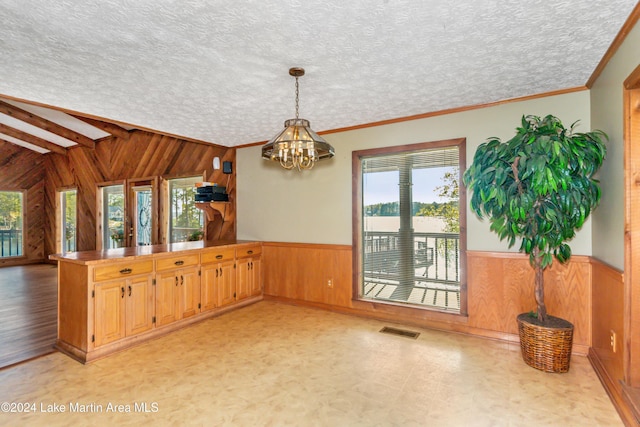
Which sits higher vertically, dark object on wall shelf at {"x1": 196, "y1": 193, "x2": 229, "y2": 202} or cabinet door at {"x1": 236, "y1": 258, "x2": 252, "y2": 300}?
dark object on wall shelf at {"x1": 196, "y1": 193, "x2": 229, "y2": 202}

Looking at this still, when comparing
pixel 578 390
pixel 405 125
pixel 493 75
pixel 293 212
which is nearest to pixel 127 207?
pixel 293 212

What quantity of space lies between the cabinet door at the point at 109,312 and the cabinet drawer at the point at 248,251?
160cm

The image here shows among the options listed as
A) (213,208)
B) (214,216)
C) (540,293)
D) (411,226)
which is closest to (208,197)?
(213,208)

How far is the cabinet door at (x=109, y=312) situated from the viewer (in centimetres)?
285

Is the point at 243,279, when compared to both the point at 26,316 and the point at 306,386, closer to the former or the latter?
the point at 306,386

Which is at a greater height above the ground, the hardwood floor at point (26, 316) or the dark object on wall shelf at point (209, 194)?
the dark object on wall shelf at point (209, 194)

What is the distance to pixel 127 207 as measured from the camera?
6.64 metres

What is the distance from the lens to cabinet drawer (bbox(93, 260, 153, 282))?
9.35 feet

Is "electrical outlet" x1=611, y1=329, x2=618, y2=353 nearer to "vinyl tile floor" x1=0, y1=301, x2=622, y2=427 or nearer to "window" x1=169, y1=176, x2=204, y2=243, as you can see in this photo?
"vinyl tile floor" x1=0, y1=301, x2=622, y2=427

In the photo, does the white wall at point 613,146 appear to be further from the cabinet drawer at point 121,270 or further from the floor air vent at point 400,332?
the cabinet drawer at point 121,270

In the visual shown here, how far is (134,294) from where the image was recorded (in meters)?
3.15

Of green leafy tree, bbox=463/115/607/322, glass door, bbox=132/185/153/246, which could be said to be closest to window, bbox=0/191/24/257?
glass door, bbox=132/185/153/246

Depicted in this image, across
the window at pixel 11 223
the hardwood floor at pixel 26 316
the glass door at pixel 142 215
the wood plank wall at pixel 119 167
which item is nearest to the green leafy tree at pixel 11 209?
the window at pixel 11 223

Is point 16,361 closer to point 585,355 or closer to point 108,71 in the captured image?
point 108,71
